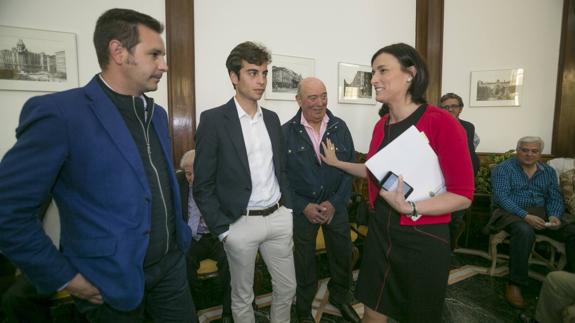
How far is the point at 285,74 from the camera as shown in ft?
14.0

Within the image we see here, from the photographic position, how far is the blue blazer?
1.00 metres

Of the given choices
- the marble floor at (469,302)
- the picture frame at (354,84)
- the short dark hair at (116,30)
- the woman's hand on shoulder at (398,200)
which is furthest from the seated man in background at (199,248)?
the picture frame at (354,84)

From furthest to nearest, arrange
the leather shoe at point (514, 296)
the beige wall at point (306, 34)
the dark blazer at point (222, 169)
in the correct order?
the beige wall at point (306, 34)
the leather shoe at point (514, 296)
the dark blazer at point (222, 169)

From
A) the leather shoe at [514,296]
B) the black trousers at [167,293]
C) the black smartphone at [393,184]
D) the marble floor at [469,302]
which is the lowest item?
the marble floor at [469,302]

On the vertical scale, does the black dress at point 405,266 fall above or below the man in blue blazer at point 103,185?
below

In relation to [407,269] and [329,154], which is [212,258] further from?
[407,269]

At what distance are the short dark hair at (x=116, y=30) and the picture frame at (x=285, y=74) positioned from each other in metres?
2.88

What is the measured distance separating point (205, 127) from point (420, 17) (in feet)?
15.6

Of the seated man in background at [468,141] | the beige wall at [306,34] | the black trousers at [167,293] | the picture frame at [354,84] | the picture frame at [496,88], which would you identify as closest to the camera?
the black trousers at [167,293]

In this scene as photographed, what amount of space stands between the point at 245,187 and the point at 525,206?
3442 mm

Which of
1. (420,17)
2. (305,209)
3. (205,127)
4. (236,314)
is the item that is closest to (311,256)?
(305,209)

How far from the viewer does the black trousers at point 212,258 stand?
263 cm

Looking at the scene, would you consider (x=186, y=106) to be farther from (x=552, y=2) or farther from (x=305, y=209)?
(x=552, y=2)

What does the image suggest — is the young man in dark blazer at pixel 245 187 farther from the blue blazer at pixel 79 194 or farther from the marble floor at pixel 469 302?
the marble floor at pixel 469 302
